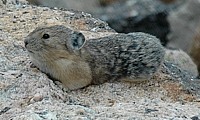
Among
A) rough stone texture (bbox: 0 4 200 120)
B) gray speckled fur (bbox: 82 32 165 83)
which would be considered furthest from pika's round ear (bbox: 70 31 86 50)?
rough stone texture (bbox: 0 4 200 120)

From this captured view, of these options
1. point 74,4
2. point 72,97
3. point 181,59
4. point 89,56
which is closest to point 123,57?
point 89,56

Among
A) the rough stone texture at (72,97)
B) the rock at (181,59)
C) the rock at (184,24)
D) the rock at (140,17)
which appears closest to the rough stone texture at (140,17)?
the rock at (140,17)

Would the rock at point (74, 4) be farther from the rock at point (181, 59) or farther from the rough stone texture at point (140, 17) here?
the rock at point (181, 59)

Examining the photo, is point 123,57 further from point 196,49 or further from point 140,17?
point 140,17

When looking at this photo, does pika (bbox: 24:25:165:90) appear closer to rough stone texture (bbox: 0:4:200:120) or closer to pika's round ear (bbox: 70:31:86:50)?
pika's round ear (bbox: 70:31:86:50)

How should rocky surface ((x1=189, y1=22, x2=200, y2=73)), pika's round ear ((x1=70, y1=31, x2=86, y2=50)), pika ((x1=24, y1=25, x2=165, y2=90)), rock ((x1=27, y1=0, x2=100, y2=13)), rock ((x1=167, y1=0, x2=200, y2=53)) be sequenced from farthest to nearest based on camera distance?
rock ((x1=167, y1=0, x2=200, y2=53))
rock ((x1=27, y1=0, x2=100, y2=13))
rocky surface ((x1=189, y1=22, x2=200, y2=73))
pika's round ear ((x1=70, y1=31, x2=86, y2=50))
pika ((x1=24, y1=25, x2=165, y2=90))

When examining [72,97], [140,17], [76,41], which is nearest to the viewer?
[72,97]

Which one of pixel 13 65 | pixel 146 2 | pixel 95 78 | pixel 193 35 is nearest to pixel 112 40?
pixel 95 78
